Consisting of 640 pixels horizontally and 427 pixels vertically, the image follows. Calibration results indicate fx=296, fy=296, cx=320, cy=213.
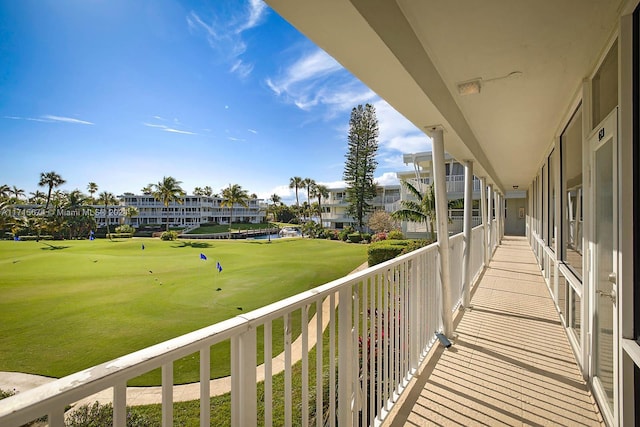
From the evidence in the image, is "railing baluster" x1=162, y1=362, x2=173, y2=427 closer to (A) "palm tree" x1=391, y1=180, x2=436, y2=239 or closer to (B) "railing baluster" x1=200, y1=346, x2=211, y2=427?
(B) "railing baluster" x1=200, y1=346, x2=211, y2=427

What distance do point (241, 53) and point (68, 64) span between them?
15.6 meters

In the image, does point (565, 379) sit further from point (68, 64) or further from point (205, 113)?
point (205, 113)

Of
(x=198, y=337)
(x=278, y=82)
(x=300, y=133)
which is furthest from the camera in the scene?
(x=300, y=133)


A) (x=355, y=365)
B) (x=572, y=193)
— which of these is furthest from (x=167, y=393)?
(x=572, y=193)

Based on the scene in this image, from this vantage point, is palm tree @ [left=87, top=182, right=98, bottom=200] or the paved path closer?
the paved path

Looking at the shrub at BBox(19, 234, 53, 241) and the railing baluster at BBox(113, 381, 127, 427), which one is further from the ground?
the railing baluster at BBox(113, 381, 127, 427)

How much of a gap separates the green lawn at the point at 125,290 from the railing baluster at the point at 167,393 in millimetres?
7651

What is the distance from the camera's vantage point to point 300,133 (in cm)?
4716

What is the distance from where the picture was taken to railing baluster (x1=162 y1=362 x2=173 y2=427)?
655 mm

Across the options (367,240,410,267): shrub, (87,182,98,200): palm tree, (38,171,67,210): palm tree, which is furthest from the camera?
(87,182,98,200): palm tree

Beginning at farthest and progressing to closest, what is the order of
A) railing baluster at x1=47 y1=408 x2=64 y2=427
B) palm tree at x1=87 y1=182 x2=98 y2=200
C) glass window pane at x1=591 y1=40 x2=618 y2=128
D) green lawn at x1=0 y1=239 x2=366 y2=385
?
palm tree at x1=87 y1=182 x2=98 y2=200, green lawn at x1=0 y1=239 x2=366 y2=385, glass window pane at x1=591 y1=40 x2=618 y2=128, railing baluster at x1=47 y1=408 x2=64 y2=427

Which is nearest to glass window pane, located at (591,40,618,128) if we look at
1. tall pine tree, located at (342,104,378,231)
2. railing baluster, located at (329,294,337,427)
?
railing baluster, located at (329,294,337,427)

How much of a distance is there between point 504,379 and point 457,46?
96.1 inches

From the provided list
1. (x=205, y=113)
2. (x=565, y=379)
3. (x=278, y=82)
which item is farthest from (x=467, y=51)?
(x=278, y=82)
